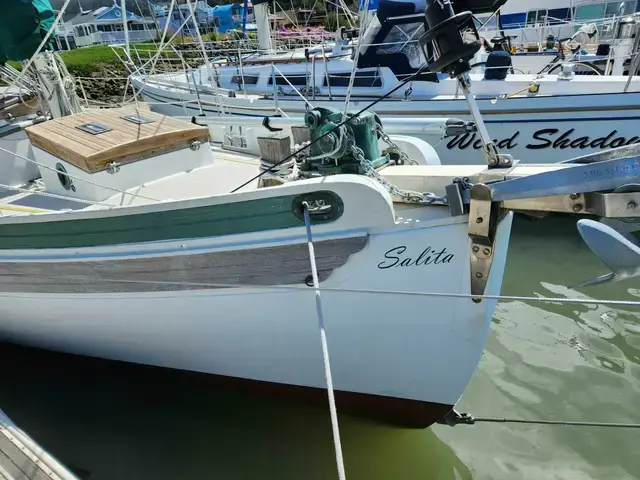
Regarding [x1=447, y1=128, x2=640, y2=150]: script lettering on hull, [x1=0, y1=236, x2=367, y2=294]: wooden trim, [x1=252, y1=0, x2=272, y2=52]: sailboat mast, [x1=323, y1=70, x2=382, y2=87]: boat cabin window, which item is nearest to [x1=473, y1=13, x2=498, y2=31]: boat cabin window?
[x1=0, y1=236, x2=367, y2=294]: wooden trim

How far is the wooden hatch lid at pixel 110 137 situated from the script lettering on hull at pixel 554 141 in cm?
530

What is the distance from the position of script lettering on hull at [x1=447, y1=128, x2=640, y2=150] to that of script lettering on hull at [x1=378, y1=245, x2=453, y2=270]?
5.55 metres

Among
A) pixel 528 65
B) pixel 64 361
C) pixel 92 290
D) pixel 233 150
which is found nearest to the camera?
pixel 92 290

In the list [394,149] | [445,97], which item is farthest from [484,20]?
[394,149]

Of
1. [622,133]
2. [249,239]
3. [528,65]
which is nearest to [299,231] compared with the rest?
[249,239]

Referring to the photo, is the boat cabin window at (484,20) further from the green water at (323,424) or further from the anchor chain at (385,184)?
the green water at (323,424)

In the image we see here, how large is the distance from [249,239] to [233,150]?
9.54 feet

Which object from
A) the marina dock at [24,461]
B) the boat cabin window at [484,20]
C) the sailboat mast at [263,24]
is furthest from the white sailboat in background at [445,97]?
the marina dock at [24,461]

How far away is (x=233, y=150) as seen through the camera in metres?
6.00

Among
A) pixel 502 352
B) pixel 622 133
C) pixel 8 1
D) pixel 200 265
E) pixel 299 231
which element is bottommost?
pixel 502 352

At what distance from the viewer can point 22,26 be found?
15.5ft

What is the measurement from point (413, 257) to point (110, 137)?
2979 mm

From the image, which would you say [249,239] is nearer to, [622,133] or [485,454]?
[485,454]

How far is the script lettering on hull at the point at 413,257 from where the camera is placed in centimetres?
316
